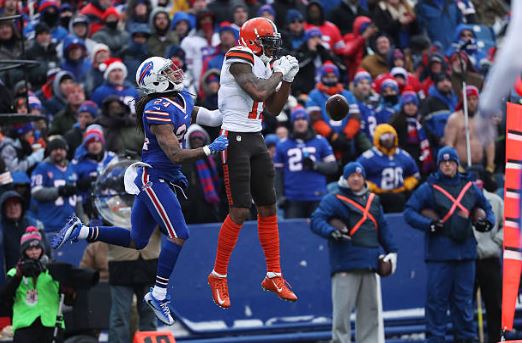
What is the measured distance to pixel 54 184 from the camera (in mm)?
17109

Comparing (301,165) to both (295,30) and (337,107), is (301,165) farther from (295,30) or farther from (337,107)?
(337,107)

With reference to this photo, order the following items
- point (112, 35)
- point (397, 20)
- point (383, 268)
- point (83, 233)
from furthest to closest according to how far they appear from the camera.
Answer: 1. point (397, 20)
2. point (112, 35)
3. point (383, 268)
4. point (83, 233)

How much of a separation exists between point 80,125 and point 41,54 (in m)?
2.38

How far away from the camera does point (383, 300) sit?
18.1m

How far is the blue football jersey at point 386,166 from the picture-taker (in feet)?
58.9

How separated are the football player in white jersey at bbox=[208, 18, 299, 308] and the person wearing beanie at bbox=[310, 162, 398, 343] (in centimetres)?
441

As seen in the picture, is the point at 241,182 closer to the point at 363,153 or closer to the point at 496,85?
the point at 496,85

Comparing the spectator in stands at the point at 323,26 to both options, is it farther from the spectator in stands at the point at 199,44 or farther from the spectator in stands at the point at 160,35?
the spectator in stands at the point at 160,35

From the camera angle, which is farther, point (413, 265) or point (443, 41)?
point (443, 41)

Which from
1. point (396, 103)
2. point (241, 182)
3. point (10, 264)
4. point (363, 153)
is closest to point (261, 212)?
point (241, 182)

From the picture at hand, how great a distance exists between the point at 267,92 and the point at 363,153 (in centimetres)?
692

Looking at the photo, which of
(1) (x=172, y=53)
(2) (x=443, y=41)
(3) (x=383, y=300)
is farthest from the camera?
(2) (x=443, y=41)

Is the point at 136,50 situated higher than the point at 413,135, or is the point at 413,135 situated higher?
the point at 136,50

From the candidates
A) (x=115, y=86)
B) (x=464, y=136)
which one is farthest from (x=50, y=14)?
(x=464, y=136)
